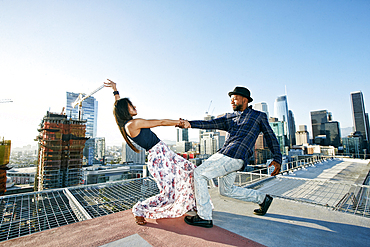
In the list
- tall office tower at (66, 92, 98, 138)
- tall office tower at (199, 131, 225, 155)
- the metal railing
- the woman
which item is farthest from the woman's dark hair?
tall office tower at (66, 92, 98, 138)

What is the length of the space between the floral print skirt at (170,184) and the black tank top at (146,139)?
6 centimetres

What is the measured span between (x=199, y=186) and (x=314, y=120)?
19723 cm

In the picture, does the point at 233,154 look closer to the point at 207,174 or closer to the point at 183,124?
the point at 207,174

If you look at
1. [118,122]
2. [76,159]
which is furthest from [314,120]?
[118,122]

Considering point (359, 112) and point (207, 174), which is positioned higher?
point (359, 112)

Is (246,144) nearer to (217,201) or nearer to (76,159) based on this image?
(217,201)

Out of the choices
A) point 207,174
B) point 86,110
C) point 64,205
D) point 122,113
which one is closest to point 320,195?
point 207,174

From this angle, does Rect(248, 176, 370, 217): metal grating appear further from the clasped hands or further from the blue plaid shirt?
the clasped hands

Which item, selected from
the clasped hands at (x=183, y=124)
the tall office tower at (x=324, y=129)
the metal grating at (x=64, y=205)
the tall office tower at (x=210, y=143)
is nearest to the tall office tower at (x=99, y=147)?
the tall office tower at (x=210, y=143)

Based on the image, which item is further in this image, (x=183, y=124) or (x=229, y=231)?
(x=183, y=124)

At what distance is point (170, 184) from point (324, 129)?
7228 inches

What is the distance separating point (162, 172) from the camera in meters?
2.41

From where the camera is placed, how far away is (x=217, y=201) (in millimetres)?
3320

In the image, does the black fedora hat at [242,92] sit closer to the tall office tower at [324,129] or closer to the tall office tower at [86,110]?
the tall office tower at [324,129]
